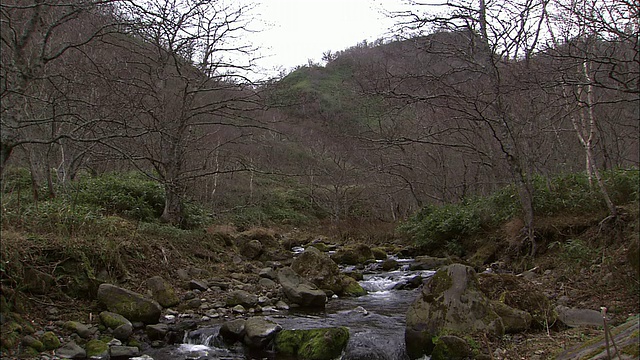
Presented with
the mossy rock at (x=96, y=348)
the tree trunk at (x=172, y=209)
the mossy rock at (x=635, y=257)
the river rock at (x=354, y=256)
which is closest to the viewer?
the mossy rock at (x=96, y=348)

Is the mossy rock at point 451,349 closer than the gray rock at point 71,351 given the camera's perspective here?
No

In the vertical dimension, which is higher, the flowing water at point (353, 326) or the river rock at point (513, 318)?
the river rock at point (513, 318)

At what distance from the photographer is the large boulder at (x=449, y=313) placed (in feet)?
18.6

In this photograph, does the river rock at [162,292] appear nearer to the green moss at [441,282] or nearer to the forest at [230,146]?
the forest at [230,146]

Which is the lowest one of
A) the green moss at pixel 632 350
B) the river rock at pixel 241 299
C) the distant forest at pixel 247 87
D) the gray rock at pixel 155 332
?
the river rock at pixel 241 299

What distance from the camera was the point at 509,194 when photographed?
39.5 ft

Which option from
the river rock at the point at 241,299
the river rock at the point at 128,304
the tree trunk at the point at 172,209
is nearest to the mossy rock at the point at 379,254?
the tree trunk at the point at 172,209

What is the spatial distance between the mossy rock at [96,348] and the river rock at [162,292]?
1936 millimetres

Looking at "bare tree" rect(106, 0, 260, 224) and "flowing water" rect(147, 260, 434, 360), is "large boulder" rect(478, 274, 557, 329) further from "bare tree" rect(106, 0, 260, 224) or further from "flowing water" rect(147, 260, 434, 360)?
"bare tree" rect(106, 0, 260, 224)

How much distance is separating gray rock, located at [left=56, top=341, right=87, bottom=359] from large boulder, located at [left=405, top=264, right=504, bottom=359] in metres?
3.97

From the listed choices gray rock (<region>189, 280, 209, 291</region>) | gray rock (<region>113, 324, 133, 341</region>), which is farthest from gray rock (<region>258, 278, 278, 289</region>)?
gray rock (<region>113, 324, 133, 341</region>)

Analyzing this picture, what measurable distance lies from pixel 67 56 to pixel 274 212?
19.4 metres

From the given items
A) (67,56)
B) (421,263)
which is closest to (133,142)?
(67,56)

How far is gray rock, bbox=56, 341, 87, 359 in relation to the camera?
16.4 feet
